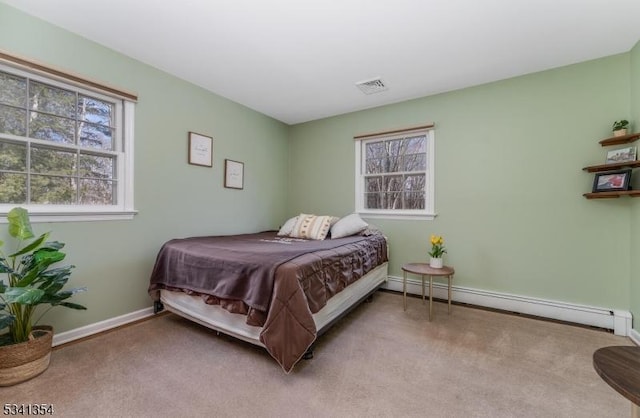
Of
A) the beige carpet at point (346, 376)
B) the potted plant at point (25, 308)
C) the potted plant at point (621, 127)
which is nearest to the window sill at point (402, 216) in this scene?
the beige carpet at point (346, 376)

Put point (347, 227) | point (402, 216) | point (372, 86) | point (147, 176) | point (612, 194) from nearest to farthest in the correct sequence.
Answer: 1. point (612, 194)
2. point (147, 176)
3. point (372, 86)
4. point (347, 227)
5. point (402, 216)

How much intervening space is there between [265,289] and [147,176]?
178cm

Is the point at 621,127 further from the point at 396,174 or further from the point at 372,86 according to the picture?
the point at 372,86

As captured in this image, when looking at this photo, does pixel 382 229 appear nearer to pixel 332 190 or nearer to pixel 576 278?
pixel 332 190

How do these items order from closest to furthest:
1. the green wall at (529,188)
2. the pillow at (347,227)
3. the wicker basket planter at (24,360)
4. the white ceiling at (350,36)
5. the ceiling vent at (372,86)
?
the wicker basket planter at (24,360) → the white ceiling at (350,36) → the green wall at (529,188) → the ceiling vent at (372,86) → the pillow at (347,227)

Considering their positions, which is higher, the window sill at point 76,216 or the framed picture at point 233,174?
the framed picture at point 233,174

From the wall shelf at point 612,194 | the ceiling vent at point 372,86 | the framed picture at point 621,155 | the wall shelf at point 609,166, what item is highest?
the ceiling vent at point 372,86

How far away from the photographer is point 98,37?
2209mm

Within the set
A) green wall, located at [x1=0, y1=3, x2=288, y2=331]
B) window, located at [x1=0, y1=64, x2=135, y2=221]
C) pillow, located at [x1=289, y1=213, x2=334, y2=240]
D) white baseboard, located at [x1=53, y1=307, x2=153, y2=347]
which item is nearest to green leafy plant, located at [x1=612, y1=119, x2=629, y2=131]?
pillow, located at [x1=289, y1=213, x2=334, y2=240]

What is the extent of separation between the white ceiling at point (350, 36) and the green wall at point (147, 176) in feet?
0.51

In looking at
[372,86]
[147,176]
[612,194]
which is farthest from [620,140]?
[147,176]

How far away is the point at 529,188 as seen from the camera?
8.98 ft

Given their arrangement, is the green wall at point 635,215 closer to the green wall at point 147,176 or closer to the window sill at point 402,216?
the window sill at point 402,216

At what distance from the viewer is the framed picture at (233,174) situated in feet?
11.1
